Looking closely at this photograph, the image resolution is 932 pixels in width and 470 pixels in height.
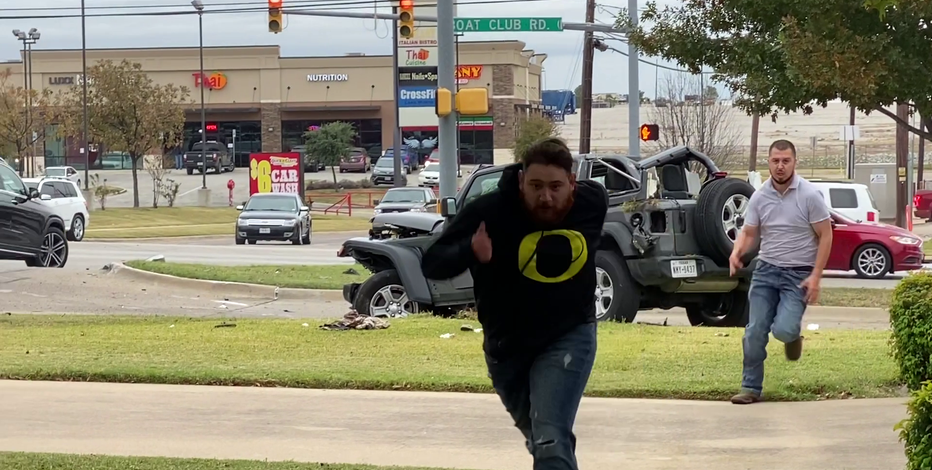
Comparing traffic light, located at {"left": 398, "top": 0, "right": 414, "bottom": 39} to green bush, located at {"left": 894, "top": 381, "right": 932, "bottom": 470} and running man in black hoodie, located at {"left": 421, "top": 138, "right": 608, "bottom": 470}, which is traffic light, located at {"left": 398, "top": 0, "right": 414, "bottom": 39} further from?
green bush, located at {"left": 894, "top": 381, "right": 932, "bottom": 470}

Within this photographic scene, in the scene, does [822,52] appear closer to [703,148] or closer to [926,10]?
[926,10]

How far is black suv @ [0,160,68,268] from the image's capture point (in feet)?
66.0

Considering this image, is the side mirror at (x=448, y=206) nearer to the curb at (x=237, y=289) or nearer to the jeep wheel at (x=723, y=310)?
the jeep wheel at (x=723, y=310)

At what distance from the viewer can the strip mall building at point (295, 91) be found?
83312 millimetres

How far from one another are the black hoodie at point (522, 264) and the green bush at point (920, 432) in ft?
4.40

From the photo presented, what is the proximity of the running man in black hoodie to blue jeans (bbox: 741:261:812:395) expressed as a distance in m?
3.02

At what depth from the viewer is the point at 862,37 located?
46.6 ft

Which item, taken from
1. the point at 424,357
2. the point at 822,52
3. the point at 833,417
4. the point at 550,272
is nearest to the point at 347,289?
the point at 424,357

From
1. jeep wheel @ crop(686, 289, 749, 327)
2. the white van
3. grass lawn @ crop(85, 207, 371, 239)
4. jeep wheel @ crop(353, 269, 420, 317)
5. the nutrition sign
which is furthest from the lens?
the nutrition sign

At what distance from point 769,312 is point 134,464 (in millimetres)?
4056

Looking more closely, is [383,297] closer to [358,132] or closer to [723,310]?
[723,310]

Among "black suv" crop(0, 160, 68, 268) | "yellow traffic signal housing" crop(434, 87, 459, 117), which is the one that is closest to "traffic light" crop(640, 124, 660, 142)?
"yellow traffic signal housing" crop(434, 87, 459, 117)

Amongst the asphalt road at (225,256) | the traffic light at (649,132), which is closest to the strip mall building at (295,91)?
the asphalt road at (225,256)

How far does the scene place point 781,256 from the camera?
7.72 m
